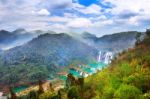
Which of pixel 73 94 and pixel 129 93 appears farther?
pixel 73 94

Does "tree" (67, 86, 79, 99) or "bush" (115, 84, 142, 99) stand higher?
"bush" (115, 84, 142, 99)

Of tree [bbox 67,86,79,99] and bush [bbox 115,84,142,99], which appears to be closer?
bush [bbox 115,84,142,99]

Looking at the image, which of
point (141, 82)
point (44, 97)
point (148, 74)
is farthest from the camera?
point (44, 97)

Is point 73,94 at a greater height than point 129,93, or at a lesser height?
lesser

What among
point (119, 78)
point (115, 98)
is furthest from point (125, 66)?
point (115, 98)

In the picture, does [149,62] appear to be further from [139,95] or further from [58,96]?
[139,95]

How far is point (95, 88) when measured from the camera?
520 feet

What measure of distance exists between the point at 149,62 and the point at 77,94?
142 ft

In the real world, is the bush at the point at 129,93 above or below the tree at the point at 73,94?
above

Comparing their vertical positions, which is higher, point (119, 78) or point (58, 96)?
point (119, 78)

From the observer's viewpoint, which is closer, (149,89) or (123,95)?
(123,95)

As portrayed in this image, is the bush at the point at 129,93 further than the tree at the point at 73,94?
No

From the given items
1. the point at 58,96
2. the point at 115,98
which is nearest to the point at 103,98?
the point at 115,98

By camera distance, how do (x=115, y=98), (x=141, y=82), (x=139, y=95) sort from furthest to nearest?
(x=141, y=82), (x=115, y=98), (x=139, y=95)
